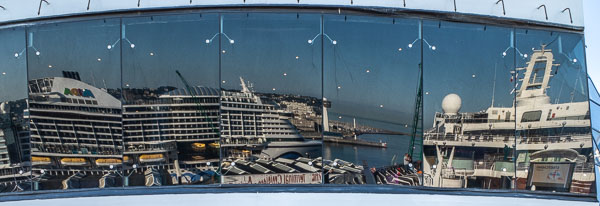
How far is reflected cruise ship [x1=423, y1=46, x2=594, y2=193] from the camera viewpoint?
271 inches

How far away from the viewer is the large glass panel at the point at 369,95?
671 cm

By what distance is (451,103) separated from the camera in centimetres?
682

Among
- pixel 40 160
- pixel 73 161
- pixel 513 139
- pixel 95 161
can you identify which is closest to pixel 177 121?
pixel 95 161

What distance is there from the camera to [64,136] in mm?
6977

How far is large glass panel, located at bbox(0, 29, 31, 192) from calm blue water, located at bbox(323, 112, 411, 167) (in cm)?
499

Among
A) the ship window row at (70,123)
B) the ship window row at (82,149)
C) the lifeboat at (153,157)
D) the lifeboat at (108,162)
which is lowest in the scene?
the lifeboat at (108,162)

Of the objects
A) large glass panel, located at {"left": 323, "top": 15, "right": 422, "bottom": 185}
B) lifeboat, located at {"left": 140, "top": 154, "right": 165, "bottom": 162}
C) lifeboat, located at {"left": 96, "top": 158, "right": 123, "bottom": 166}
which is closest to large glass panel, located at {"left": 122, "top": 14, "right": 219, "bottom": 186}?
lifeboat, located at {"left": 140, "top": 154, "right": 165, "bottom": 162}

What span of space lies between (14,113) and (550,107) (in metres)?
8.77

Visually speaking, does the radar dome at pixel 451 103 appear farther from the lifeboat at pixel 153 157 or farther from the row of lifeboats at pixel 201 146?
the lifeboat at pixel 153 157

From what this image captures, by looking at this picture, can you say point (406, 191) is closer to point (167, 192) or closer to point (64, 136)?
point (167, 192)

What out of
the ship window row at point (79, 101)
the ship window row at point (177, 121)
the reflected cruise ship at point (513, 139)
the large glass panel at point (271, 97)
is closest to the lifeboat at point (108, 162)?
the ship window row at point (177, 121)

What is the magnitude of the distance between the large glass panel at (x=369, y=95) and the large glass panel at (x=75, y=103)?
3438mm

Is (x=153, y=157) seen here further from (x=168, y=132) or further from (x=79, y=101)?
(x=79, y=101)

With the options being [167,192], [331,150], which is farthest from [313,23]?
[167,192]
